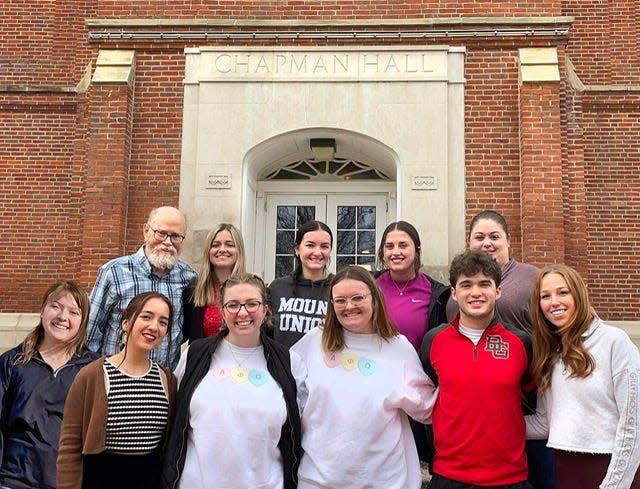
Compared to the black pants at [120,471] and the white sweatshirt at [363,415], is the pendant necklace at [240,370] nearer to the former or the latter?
the white sweatshirt at [363,415]

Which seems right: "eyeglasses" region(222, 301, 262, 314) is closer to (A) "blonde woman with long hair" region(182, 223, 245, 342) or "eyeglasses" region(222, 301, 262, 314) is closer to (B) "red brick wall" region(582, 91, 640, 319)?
(A) "blonde woman with long hair" region(182, 223, 245, 342)

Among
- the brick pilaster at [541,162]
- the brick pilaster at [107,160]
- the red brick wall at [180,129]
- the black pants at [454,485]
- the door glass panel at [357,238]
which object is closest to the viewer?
the black pants at [454,485]

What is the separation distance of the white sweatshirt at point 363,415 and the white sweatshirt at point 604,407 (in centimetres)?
65

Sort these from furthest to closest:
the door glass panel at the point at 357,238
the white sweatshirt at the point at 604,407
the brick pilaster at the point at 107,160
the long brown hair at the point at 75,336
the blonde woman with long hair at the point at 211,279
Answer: the door glass panel at the point at 357,238
the brick pilaster at the point at 107,160
the blonde woman with long hair at the point at 211,279
the long brown hair at the point at 75,336
the white sweatshirt at the point at 604,407

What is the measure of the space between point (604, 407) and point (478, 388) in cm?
60

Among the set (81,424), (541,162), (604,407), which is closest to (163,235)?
(81,424)

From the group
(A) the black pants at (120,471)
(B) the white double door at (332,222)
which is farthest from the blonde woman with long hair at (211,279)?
(B) the white double door at (332,222)

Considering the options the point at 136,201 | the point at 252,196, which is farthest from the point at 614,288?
the point at 136,201

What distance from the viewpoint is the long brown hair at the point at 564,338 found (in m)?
3.23

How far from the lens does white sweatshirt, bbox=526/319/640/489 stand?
120 inches

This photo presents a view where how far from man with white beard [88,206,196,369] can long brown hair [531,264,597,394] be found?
227 centimetres

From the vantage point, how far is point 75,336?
3.73 meters

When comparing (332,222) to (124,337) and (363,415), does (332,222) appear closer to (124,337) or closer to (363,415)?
(124,337)

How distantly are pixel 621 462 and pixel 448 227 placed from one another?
19.3ft
